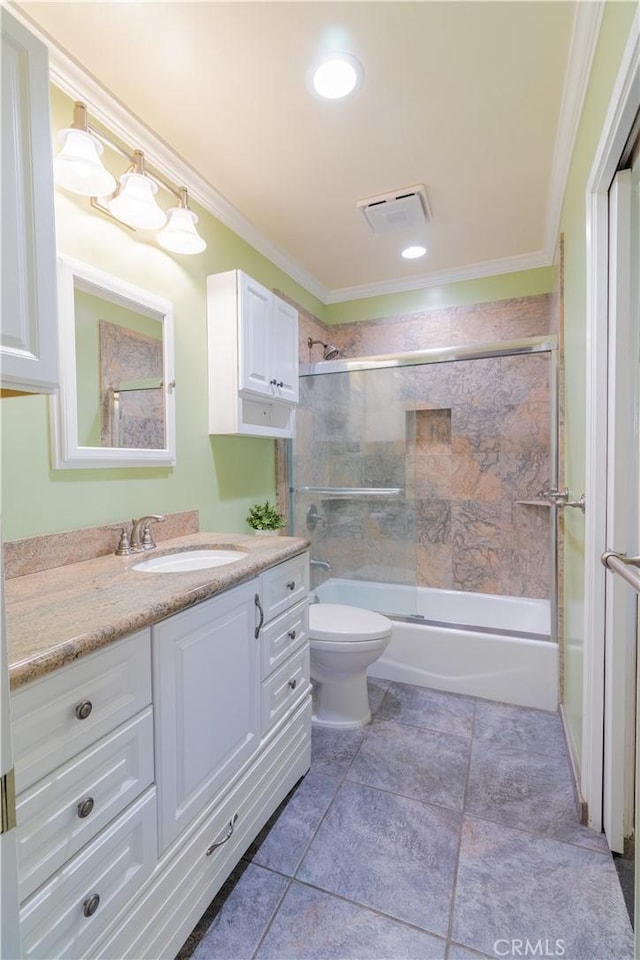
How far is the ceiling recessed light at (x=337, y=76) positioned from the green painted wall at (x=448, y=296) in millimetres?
1624

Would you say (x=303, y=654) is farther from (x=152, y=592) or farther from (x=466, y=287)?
(x=466, y=287)

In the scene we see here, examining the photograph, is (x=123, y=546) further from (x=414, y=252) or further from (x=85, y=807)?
(x=414, y=252)

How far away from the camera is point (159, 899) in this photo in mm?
969

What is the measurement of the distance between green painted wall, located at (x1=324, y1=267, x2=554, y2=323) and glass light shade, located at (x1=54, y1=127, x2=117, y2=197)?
204 cm

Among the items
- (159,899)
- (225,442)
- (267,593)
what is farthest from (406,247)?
(159,899)

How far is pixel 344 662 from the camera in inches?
76.2

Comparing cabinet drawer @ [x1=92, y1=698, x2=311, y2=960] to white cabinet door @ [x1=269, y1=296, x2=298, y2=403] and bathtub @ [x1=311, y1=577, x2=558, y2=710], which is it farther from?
white cabinet door @ [x1=269, y1=296, x2=298, y2=403]

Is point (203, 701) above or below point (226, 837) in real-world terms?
above

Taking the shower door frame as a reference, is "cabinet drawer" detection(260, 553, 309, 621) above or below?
below

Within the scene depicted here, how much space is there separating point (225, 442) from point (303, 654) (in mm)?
1062

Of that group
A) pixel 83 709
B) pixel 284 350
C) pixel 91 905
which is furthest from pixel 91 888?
→ pixel 284 350

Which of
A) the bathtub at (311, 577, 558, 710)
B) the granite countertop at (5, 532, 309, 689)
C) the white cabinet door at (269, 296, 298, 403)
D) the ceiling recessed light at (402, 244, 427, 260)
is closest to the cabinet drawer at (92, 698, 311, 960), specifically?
the granite countertop at (5, 532, 309, 689)

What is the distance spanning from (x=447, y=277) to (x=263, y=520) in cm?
204

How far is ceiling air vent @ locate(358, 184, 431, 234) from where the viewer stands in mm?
2000
